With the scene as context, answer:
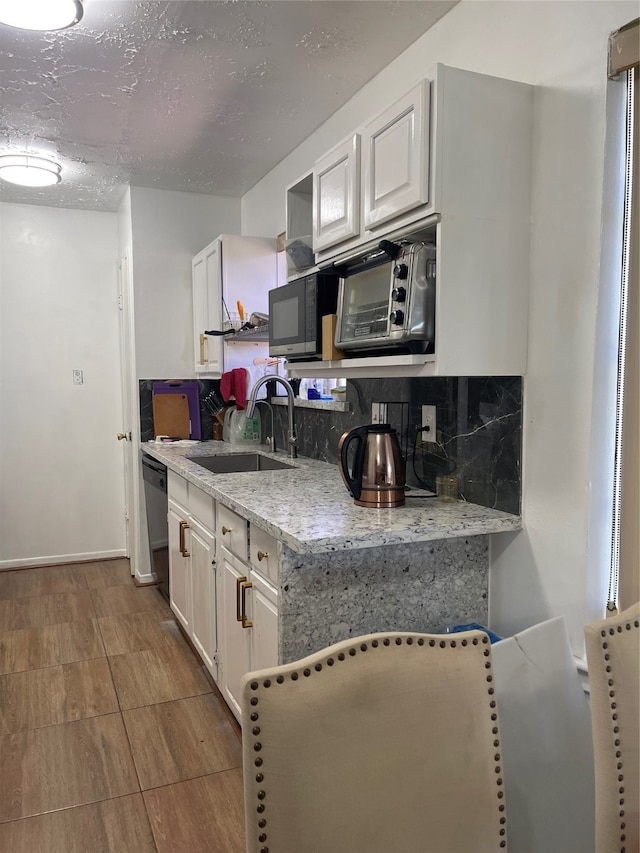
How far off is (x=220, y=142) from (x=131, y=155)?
55 centimetres

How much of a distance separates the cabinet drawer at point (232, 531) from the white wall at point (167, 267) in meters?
1.92

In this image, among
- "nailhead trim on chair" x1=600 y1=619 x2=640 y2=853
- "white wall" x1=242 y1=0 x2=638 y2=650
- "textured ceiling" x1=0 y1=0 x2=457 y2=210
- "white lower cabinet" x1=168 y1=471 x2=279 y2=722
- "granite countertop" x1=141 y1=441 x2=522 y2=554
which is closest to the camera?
"nailhead trim on chair" x1=600 y1=619 x2=640 y2=853

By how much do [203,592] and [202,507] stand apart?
369mm

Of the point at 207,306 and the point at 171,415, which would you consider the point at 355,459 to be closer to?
the point at 207,306

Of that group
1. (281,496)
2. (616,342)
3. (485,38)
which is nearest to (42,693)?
(281,496)

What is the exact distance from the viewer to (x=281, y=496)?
2225mm

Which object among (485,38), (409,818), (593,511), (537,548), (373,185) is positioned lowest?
(409,818)

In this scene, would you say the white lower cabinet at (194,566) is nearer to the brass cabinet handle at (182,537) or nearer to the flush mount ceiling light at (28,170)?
the brass cabinet handle at (182,537)

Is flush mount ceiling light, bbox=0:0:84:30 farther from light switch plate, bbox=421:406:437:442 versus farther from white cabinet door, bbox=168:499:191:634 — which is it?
white cabinet door, bbox=168:499:191:634

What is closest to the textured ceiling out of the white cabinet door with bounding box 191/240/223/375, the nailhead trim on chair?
the white cabinet door with bounding box 191/240/223/375

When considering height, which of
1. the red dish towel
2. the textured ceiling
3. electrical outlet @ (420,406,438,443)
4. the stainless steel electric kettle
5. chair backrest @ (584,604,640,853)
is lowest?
chair backrest @ (584,604,640,853)

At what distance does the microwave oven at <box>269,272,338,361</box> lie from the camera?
2279 millimetres

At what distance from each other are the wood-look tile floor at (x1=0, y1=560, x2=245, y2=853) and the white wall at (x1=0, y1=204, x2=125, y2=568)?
0.97 meters

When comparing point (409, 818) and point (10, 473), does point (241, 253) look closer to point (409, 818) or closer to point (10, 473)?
point (10, 473)
